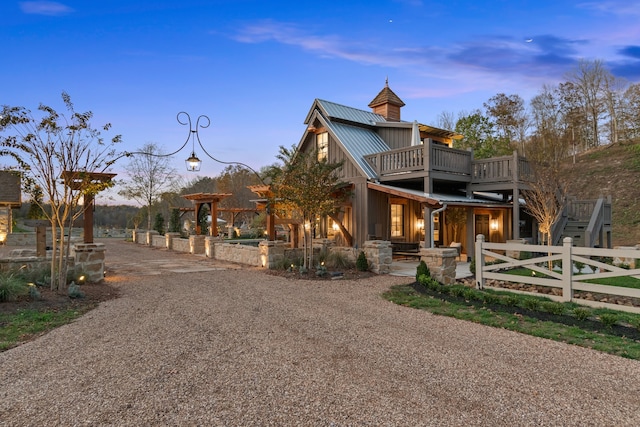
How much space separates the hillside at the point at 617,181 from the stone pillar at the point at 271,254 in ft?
63.6

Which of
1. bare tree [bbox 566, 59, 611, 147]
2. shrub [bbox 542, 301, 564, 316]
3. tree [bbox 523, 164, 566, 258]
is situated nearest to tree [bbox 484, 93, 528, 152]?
bare tree [bbox 566, 59, 611, 147]

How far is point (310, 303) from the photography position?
750 centimetres

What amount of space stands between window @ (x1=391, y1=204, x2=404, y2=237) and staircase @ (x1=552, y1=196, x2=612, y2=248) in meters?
6.12

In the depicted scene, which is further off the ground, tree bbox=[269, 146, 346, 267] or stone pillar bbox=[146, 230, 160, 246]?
tree bbox=[269, 146, 346, 267]

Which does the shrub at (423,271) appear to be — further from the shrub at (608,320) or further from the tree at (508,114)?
the tree at (508,114)

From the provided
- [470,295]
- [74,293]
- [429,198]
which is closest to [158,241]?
[74,293]

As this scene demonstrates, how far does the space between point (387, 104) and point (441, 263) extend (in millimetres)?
12760

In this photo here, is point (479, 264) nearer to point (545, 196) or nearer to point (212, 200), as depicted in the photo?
point (545, 196)

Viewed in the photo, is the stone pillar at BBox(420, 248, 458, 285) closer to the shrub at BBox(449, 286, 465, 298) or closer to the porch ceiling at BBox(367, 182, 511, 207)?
the shrub at BBox(449, 286, 465, 298)

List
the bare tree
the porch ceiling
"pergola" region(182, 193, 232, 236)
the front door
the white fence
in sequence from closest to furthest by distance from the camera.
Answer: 1. the white fence
2. the porch ceiling
3. the front door
4. "pergola" region(182, 193, 232, 236)
5. the bare tree

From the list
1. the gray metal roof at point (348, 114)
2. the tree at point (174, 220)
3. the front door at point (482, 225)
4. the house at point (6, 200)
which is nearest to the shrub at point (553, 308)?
the front door at point (482, 225)

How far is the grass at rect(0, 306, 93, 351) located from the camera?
514cm

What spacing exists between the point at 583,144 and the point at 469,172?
1417 inches

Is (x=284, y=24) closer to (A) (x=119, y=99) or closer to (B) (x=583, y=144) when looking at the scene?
(A) (x=119, y=99)
